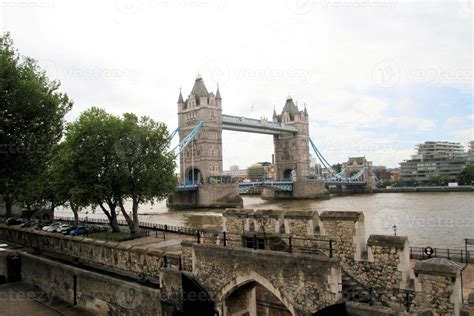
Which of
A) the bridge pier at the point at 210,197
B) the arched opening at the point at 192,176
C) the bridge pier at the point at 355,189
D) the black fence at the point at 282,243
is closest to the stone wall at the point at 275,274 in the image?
the black fence at the point at 282,243

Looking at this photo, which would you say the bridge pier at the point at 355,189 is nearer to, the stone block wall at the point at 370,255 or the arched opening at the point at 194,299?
the arched opening at the point at 194,299

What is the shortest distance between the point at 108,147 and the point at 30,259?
9041 millimetres

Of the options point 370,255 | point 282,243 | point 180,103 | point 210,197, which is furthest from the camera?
point 180,103

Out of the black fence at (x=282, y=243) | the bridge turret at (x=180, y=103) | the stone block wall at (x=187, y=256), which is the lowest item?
the stone block wall at (x=187, y=256)

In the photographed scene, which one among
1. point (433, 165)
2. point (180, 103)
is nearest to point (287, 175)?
point (433, 165)

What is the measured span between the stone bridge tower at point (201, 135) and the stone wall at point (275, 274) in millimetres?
79682

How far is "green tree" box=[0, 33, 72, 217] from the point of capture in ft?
51.9

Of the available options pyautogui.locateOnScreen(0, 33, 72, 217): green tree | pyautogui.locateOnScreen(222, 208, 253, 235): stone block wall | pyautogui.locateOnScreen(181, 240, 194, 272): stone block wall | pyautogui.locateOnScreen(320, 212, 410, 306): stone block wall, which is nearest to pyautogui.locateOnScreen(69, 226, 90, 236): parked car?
pyautogui.locateOnScreen(0, 33, 72, 217): green tree

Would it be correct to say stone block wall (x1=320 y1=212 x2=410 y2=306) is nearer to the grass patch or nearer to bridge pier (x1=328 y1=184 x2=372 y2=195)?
the grass patch

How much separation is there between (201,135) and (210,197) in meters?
26.3

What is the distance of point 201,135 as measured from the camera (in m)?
93.2

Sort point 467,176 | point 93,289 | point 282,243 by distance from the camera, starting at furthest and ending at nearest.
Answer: point 467,176
point 93,289
point 282,243

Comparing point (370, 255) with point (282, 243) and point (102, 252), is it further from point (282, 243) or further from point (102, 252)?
point (102, 252)

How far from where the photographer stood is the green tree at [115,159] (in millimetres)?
23469
